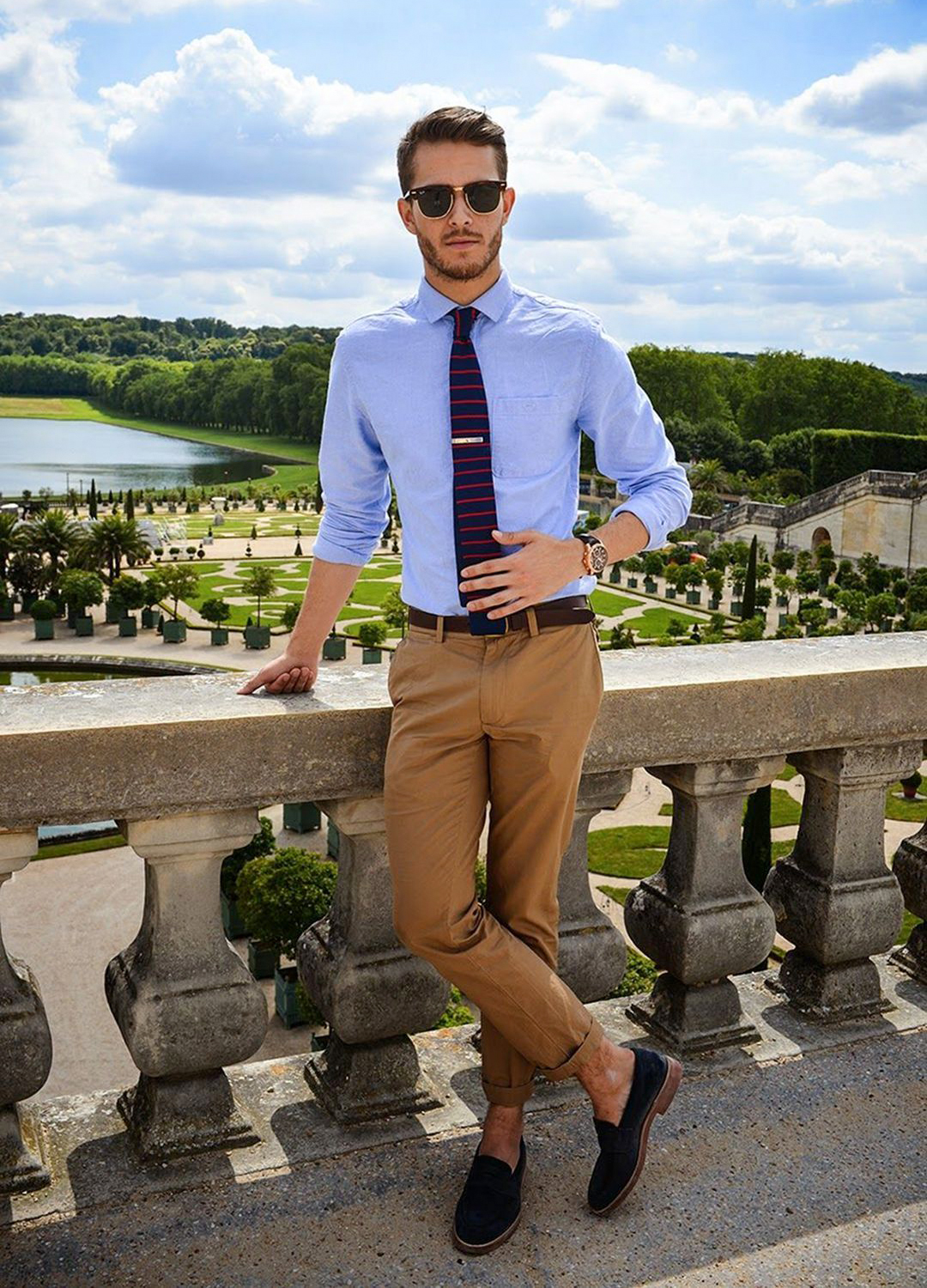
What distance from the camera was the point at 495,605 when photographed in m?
2.51

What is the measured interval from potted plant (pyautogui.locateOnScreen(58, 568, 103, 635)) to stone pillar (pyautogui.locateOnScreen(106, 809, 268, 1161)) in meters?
35.4

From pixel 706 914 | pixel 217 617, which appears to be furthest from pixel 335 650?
pixel 706 914

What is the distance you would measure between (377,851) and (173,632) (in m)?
33.7

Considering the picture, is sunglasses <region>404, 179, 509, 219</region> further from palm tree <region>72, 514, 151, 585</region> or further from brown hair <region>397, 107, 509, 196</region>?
palm tree <region>72, 514, 151, 585</region>

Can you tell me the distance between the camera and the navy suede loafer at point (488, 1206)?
8.23 ft

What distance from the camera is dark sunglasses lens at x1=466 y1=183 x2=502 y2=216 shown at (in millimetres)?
2596

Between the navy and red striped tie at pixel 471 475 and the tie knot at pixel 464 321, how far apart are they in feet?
0.21

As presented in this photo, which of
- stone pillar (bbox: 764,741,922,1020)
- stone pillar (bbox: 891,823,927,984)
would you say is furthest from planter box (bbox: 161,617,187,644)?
stone pillar (bbox: 764,741,922,1020)

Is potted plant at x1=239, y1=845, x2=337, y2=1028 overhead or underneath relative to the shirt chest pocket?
underneath

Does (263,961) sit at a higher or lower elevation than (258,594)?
lower

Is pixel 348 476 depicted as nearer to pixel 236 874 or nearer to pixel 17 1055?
pixel 17 1055

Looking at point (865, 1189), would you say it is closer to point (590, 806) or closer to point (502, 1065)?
point (502, 1065)

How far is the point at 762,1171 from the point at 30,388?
658ft

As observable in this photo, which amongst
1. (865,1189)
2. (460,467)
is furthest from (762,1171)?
(460,467)
